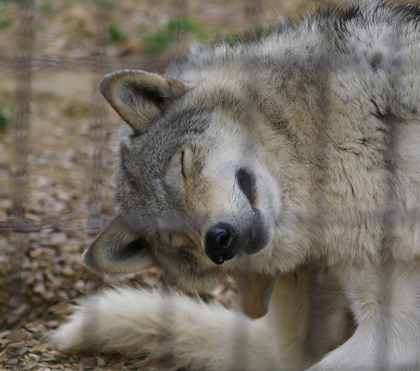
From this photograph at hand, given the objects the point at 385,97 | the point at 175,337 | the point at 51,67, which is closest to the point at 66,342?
the point at 175,337

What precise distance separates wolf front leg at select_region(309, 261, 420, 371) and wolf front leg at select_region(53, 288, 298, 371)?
0.93 meters

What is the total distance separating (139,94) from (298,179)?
99cm

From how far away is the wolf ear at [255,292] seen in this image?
340 centimetres

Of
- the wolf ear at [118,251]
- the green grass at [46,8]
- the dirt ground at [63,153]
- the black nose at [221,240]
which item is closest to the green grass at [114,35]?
the dirt ground at [63,153]

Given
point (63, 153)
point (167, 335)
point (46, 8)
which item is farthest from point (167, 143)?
point (46, 8)

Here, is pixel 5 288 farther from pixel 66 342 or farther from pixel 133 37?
pixel 133 37

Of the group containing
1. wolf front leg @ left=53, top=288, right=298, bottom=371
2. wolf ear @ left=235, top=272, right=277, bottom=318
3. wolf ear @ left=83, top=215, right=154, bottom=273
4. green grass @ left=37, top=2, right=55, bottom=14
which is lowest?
wolf front leg @ left=53, top=288, right=298, bottom=371

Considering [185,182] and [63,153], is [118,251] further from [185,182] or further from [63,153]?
[63,153]

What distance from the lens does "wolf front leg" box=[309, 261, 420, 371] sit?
8.45 ft

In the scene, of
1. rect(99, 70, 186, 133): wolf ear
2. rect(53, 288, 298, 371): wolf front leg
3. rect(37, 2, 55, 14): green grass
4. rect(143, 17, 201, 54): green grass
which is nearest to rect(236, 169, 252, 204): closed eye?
rect(99, 70, 186, 133): wolf ear

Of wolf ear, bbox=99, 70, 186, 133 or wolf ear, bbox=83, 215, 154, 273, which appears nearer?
wolf ear, bbox=99, 70, 186, 133

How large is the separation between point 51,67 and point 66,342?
70.7 inches

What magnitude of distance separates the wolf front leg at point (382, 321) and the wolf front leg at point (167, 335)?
3.06 feet

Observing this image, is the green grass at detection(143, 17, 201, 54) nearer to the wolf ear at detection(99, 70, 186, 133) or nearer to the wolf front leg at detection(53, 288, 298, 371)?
the wolf ear at detection(99, 70, 186, 133)
